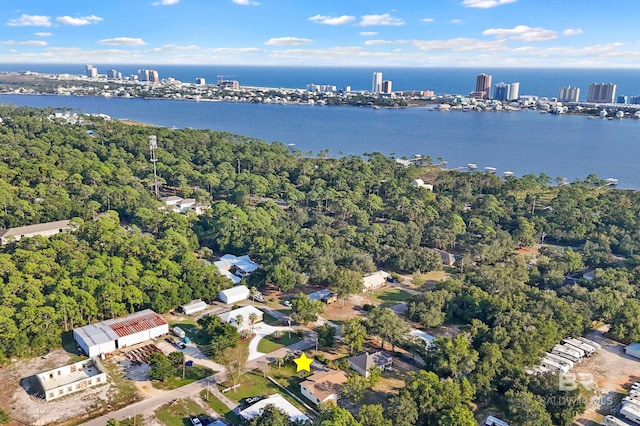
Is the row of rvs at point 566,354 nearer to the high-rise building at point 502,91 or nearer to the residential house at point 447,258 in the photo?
the residential house at point 447,258

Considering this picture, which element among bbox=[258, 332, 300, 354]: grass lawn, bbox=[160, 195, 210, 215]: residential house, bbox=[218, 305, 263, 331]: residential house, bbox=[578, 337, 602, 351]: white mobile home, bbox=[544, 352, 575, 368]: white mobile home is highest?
bbox=[160, 195, 210, 215]: residential house

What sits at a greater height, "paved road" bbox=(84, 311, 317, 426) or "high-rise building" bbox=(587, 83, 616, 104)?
"high-rise building" bbox=(587, 83, 616, 104)

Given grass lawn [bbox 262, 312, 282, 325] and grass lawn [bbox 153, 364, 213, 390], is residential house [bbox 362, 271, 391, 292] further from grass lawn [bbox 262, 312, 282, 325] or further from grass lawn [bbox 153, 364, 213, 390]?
grass lawn [bbox 153, 364, 213, 390]

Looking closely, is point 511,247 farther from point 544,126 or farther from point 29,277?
point 544,126

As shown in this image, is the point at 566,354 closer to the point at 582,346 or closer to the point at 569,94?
the point at 582,346

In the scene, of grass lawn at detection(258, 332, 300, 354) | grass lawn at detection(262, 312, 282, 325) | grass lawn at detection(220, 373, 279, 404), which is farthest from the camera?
grass lawn at detection(262, 312, 282, 325)

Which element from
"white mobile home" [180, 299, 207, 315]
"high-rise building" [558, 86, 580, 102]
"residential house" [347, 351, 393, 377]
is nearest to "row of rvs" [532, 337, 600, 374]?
"residential house" [347, 351, 393, 377]

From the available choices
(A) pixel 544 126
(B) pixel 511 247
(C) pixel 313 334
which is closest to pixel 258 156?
(B) pixel 511 247
